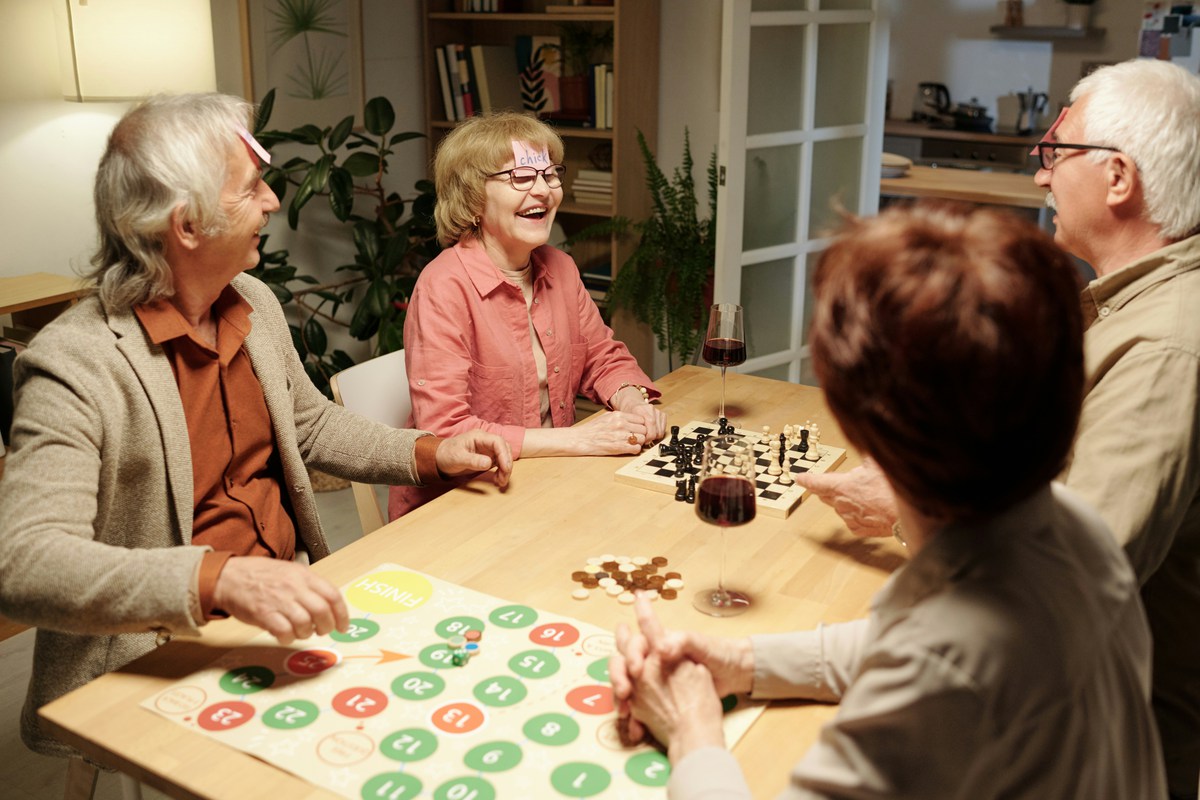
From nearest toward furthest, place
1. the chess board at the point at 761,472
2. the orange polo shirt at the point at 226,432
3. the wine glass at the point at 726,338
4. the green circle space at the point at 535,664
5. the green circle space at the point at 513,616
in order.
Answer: the green circle space at the point at 535,664 < the green circle space at the point at 513,616 < the orange polo shirt at the point at 226,432 < the chess board at the point at 761,472 < the wine glass at the point at 726,338

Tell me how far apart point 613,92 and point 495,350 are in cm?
222

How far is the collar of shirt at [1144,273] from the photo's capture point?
1.67m

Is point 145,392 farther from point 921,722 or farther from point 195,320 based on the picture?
point 921,722

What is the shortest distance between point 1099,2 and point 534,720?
691cm

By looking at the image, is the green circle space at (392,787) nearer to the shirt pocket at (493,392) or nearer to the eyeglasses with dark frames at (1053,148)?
the shirt pocket at (493,392)

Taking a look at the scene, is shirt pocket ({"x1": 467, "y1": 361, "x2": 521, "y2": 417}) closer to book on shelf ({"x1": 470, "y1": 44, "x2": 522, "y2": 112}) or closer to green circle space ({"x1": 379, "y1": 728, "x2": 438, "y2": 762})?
green circle space ({"x1": 379, "y1": 728, "x2": 438, "y2": 762})

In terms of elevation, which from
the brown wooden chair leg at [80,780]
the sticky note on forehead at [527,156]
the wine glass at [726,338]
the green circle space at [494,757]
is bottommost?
the brown wooden chair leg at [80,780]

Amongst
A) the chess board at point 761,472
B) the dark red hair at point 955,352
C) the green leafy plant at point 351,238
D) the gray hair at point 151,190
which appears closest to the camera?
the dark red hair at point 955,352

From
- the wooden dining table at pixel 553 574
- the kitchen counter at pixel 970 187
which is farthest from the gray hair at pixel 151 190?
the kitchen counter at pixel 970 187

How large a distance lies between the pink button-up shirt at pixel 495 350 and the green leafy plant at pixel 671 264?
1.66m

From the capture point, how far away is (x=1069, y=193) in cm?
183

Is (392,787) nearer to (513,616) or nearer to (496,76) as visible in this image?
(513,616)

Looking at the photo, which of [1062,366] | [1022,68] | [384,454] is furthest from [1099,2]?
[1062,366]

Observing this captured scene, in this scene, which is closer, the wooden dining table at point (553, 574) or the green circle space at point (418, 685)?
the wooden dining table at point (553, 574)
